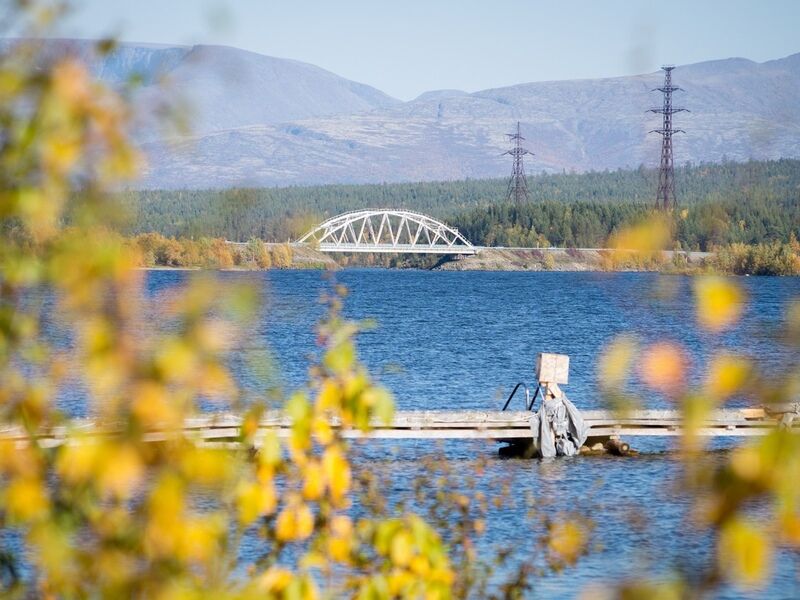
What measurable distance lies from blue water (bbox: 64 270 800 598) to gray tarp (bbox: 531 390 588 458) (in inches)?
9.2

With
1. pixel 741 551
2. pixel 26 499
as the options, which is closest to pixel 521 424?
pixel 26 499

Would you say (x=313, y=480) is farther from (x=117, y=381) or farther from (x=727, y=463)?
(x=727, y=463)

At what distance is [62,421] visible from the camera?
124 inches

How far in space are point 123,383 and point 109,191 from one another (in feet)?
1.48

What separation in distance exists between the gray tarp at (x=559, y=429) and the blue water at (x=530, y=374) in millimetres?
233

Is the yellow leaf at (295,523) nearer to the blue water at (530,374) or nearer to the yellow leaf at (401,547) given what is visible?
the yellow leaf at (401,547)

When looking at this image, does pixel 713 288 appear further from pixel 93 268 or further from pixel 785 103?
pixel 93 268

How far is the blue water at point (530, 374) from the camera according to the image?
9567 mm

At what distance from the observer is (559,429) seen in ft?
64.1

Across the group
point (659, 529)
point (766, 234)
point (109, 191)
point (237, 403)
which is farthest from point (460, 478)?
point (766, 234)

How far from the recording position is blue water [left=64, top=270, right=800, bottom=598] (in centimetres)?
957

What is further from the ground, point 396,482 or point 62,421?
point 62,421

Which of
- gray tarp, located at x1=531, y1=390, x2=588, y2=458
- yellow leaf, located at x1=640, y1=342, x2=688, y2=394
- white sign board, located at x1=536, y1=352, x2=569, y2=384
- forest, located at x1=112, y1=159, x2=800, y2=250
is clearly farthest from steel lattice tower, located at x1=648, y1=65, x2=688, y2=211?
gray tarp, located at x1=531, y1=390, x2=588, y2=458

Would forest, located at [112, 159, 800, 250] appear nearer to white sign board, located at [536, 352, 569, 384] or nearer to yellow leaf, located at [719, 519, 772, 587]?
yellow leaf, located at [719, 519, 772, 587]
